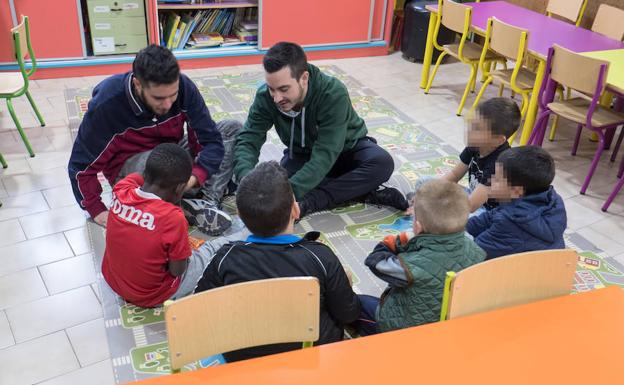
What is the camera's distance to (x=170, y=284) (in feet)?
7.41

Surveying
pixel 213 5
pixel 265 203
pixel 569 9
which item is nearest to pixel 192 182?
pixel 265 203

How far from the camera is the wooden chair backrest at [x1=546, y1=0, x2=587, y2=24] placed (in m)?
4.59

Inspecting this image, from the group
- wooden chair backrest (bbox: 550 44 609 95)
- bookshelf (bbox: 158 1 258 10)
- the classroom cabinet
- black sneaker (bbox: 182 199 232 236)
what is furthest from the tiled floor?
bookshelf (bbox: 158 1 258 10)

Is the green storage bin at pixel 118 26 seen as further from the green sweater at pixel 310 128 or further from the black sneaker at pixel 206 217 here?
the black sneaker at pixel 206 217

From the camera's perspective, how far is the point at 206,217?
9.10 feet

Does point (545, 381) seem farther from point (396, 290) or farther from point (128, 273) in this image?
point (128, 273)

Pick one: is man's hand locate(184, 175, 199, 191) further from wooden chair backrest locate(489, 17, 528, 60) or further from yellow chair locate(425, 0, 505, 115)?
yellow chair locate(425, 0, 505, 115)

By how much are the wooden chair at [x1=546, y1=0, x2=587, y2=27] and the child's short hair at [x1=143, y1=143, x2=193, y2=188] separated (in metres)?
3.75

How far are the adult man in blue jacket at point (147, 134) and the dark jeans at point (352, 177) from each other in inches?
17.1

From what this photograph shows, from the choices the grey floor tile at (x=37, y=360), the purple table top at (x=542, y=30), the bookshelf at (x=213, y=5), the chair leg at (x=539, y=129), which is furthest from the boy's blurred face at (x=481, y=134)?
the bookshelf at (x=213, y=5)

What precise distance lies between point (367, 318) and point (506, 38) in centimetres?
251

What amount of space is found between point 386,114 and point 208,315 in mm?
3161

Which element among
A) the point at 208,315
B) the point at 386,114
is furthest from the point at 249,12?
the point at 208,315

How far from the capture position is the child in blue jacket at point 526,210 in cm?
210
